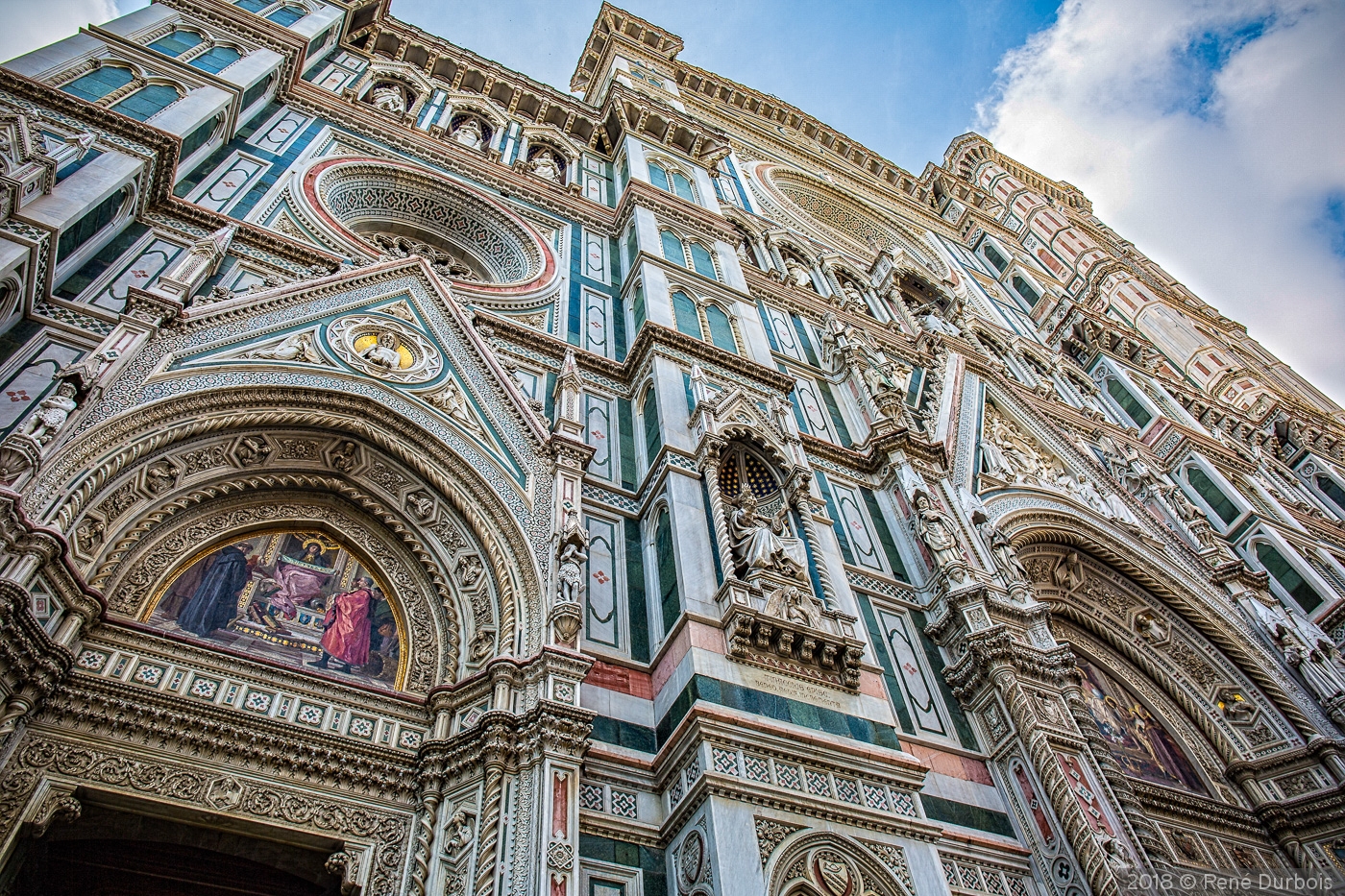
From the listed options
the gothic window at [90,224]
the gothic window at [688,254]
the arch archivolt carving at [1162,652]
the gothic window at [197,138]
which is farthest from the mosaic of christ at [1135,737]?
the gothic window at [197,138]

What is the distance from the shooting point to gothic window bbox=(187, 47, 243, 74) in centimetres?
1069

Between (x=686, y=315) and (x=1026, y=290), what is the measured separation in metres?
18.9

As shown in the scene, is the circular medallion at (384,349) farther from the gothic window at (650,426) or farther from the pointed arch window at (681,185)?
the pointed arch window at (681,185)

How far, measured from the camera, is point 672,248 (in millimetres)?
13109

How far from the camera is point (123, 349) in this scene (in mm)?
6402

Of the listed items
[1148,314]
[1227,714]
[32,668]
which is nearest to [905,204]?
[1148,314]

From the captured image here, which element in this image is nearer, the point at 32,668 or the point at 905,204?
the point at 32,668

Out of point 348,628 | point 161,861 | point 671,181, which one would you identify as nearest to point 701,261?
point 671,181

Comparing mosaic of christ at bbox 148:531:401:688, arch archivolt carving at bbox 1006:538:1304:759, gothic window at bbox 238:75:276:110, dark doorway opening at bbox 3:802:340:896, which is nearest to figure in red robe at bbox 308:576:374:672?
mosaic of christ at bbox 148:531:401:688

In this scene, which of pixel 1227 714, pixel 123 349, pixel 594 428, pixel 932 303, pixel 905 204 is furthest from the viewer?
pixel 905 204

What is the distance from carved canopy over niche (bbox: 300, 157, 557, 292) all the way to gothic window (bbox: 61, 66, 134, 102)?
7.26 ft

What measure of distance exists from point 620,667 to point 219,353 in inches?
163

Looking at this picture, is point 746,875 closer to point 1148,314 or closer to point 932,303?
point 932,303

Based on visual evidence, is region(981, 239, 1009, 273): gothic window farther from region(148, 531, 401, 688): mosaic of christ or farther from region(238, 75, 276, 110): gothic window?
region(148, 531, 401, 688): mosaic of christ
